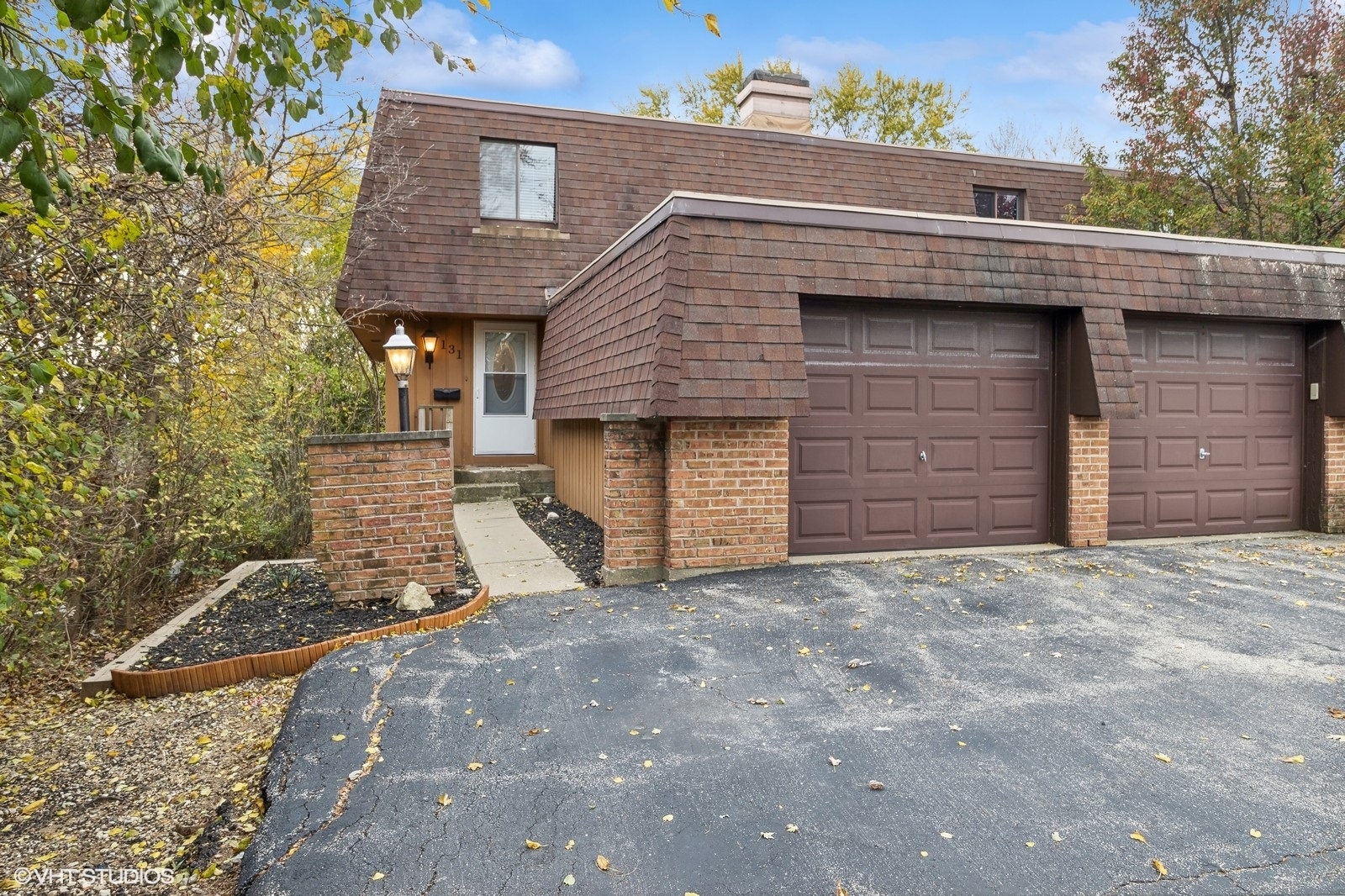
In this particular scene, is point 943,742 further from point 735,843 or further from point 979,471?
point 979,471

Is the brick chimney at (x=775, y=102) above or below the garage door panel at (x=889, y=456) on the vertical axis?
above

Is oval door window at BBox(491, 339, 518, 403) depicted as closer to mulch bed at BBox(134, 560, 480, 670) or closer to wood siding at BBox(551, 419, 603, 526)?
wood siding at BBox(551, 419, 603, 526)

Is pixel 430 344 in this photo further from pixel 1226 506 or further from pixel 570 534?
pixel 1226 506

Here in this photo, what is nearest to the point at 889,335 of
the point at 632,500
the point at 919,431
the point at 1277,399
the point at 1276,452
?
the point at 919,431

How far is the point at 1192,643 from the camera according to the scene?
4965 millimetres

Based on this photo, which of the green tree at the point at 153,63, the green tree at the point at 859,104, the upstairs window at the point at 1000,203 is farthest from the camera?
the green tree at the point at 859,104

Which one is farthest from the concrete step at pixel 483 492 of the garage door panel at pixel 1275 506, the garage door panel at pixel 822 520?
the garage door panel at pixel 1275 506

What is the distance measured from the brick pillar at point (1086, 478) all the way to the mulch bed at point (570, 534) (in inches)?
185

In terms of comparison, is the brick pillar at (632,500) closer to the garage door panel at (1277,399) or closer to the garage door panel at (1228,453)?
the garage door panel at (1228,453)

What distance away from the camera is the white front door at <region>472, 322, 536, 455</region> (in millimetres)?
12359

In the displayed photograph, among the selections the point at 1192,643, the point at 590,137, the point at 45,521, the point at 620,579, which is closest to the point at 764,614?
the point at 620,579

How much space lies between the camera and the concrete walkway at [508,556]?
21.6 ft

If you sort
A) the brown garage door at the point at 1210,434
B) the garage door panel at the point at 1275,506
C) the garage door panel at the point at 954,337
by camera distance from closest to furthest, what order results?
1. the garage door panel at the point at 954,337
2. the brown garage door at the point at 1210,434
3. the garage door panel at the point at 1275,506

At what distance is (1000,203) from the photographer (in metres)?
14.6
